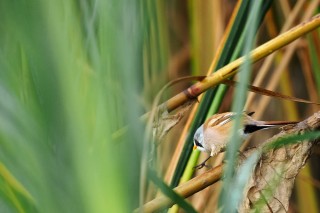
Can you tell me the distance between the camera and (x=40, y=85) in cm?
28

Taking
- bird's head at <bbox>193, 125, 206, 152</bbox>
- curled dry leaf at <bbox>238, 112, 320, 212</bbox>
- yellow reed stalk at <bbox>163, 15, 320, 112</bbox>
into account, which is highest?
yellow reed stalk at <bbox>163, 15, 320, 112</bbox>

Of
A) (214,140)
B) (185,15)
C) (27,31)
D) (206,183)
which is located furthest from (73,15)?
(185,15)

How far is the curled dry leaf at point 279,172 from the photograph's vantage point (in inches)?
25.5

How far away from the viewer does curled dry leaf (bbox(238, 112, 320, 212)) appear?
65cm

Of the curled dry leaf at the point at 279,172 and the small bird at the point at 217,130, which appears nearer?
the curled dry leaf at the point at 279,172

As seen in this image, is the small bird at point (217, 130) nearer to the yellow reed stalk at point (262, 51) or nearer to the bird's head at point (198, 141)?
the bird's head at point (198, 141)

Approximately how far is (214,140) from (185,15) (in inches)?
21.4

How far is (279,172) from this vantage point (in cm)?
65

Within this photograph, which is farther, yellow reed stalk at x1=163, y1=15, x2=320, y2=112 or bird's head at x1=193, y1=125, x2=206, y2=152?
bird's head at x1=193, y1=125, x2=206, y2=152

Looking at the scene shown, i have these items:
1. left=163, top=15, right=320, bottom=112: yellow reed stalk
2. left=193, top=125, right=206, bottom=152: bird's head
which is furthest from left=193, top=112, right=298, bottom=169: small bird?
left=163, top=15, right=320, bottom=112: yellow reed stalk

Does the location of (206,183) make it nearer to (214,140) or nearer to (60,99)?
(214,140)

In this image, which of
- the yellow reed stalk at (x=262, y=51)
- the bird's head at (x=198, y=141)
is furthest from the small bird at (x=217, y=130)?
the yellow reed stalk at (x=262, y=51)

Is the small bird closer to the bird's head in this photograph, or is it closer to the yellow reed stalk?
the bird's head

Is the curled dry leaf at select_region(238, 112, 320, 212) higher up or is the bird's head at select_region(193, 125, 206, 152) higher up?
the curled dry leaf at select_region(238, 112, 320, 212)
